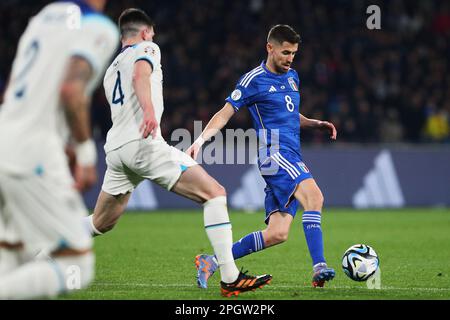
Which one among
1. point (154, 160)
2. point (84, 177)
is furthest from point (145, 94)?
point (84, 177)

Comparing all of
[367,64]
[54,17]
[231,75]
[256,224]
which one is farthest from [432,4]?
[54,17]

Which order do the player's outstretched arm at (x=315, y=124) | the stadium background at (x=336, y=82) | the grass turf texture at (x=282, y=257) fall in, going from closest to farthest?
the grass turf texture at (x=282, y=257)
the player's outstretched arm at (x=315, y=124)
the stadium background at (x=336, y=82)

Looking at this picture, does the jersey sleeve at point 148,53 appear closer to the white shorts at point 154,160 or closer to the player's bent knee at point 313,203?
the white shorts at point 154,160

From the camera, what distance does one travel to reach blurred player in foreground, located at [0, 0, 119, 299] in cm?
452

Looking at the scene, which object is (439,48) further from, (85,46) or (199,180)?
(85,46)

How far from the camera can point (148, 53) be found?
6723mm

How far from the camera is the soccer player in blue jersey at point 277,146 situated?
770 cm

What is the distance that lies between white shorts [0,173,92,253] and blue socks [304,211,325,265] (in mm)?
3324

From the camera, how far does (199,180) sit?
21.7 ft

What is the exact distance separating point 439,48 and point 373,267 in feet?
54.4

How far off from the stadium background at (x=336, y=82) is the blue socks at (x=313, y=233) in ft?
33.6

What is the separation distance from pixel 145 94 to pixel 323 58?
53.3 ft

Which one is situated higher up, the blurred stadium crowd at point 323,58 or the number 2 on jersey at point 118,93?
the blurred stadium crowd at point 323,58

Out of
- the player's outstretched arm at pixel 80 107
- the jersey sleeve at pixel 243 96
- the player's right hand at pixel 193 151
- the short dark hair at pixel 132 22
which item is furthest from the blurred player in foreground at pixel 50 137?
the jersey sleeve at pixel 243 96
